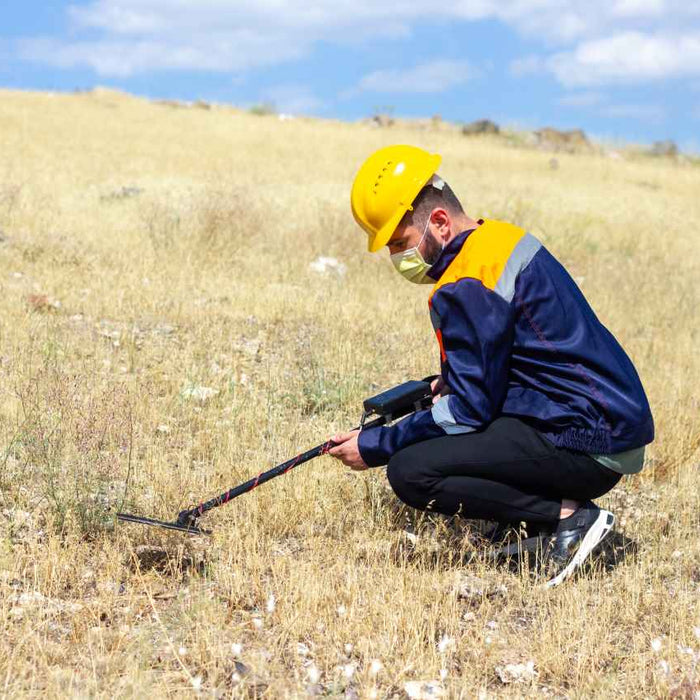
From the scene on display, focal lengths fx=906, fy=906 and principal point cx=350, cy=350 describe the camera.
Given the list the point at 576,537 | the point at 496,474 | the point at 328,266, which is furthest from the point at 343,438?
the point at 328,266

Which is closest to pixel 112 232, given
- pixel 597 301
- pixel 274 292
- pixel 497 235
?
pixel 274 292

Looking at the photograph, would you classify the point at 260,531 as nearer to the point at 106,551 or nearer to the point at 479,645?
the point at 106,551

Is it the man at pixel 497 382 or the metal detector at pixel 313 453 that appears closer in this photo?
the man at pixel 497 382

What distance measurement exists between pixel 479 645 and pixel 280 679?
0.75 m

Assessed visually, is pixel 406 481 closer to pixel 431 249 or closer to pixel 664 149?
pixel 431 249

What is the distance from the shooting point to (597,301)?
930 cm

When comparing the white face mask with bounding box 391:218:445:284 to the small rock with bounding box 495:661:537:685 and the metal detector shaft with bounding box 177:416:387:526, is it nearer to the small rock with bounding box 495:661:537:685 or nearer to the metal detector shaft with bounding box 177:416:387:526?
the metal detector shaft with bounding box 177:416:387:526

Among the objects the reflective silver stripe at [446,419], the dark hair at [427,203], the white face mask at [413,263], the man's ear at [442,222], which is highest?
the dark hair at [427,203]

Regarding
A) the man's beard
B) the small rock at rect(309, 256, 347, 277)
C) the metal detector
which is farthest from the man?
the small rock at rect(309, 256, 347, 277)

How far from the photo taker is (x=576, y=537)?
3.74m

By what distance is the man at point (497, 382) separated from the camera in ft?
10.8

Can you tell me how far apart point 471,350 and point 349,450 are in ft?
2.30

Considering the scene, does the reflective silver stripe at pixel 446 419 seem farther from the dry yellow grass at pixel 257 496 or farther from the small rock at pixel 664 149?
the small rock at pixel 664 149

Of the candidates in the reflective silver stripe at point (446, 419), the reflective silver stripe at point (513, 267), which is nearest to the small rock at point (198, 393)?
the reflective silver stripe at point (446, 419)
